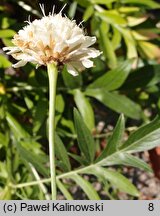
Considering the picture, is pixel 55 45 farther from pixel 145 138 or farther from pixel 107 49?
pixel 107 49

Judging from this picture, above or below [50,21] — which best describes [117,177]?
below

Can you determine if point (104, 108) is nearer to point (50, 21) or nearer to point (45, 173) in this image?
point (45, 173)

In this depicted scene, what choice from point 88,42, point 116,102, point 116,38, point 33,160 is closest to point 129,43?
point 116,38

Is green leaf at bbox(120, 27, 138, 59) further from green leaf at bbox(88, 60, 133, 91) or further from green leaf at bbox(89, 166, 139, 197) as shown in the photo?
green leaf at bbox(89, 166, 139, 197)

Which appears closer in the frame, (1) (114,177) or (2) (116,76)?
(1) (114,177)

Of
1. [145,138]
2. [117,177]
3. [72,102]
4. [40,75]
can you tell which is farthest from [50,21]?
[72,102]

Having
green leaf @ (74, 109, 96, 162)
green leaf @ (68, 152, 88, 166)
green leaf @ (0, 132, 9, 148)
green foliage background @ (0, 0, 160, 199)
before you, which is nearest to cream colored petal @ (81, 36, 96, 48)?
green leaf @ (74, 109, 96, 162)
